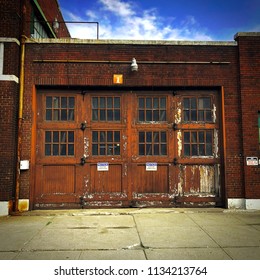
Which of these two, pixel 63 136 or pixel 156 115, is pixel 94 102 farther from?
pixel 156 115

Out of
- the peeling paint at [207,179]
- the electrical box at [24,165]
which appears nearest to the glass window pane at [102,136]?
the electrical box at [24,165]

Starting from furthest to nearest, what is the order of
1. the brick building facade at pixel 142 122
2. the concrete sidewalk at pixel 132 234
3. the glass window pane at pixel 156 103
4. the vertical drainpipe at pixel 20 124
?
the glass window pane at pixel 156 103
the brick building facade at pixel 142 122
the vertical drainpipe at pixel 20 124
the concrete sidewalk at pixel 132 234

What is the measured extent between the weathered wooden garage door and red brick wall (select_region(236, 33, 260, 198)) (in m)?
0.74

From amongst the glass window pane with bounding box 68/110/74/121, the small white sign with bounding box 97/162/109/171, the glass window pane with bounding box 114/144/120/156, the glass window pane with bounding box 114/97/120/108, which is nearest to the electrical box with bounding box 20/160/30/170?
the glass window pane with bounding box 68/110/74/121

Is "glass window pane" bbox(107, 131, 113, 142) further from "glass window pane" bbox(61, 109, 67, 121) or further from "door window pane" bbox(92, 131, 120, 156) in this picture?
"glass window pane" bbox(61, 109, 67, 121)

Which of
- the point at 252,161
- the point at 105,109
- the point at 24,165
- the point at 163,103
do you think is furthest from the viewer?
the point at 163,103

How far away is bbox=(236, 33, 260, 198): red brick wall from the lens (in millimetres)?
7059

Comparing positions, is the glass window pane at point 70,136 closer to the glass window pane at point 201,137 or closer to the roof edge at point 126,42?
the roof edge at point 126,42

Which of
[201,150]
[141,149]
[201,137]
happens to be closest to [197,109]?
[201,137]

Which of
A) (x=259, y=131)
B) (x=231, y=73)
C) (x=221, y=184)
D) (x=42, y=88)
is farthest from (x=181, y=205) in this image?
(x=42, y=88)

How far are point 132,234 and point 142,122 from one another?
3.38 meters

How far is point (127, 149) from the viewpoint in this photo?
7316 millimetres

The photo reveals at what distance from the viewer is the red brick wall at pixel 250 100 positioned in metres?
7.06

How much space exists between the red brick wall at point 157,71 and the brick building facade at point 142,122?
0.09 feet
